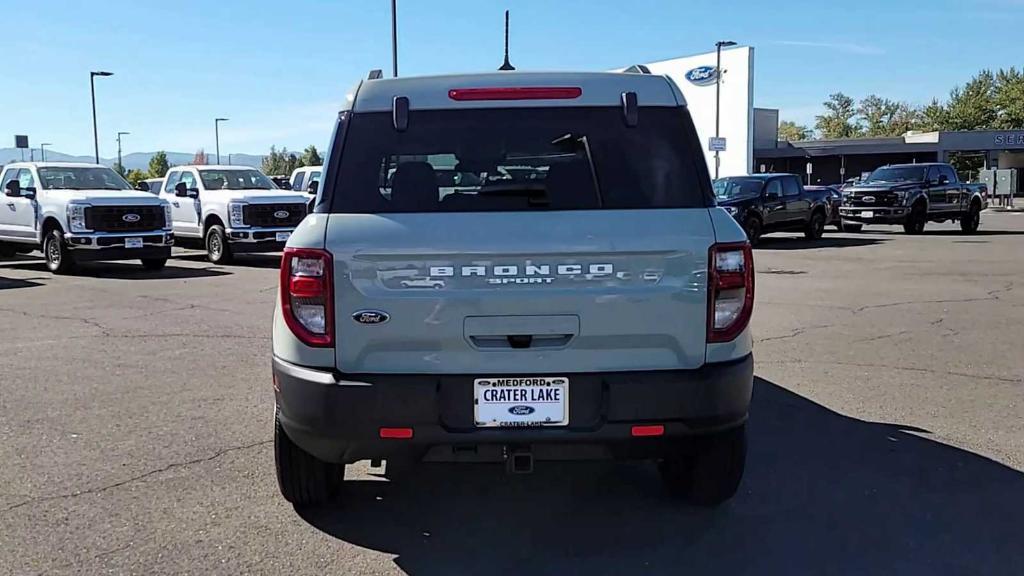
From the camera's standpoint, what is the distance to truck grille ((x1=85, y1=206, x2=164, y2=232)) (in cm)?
1548

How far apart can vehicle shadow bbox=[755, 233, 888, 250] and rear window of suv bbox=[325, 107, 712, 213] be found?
57.9 ft

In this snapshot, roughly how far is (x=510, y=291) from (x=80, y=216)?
14211 millimetres

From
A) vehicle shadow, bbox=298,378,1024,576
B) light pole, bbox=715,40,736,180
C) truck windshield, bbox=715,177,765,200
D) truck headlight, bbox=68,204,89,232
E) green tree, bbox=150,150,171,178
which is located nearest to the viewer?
vehicle shadow, bbox=298,378,1024,576

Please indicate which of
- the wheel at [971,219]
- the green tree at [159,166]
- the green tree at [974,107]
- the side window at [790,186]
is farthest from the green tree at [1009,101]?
the green tree at [159,166]

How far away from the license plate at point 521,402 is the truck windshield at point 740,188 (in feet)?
60.8

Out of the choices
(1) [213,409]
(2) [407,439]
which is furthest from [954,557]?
(1) [213,409]

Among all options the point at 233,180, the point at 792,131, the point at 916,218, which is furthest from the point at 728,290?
the point at 792,131

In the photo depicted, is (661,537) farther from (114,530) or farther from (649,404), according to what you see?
(114,530)

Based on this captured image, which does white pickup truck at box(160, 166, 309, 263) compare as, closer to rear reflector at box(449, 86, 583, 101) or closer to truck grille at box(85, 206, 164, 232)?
truck grille at box(85, 206, 164, 232)

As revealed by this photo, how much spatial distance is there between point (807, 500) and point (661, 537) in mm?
907

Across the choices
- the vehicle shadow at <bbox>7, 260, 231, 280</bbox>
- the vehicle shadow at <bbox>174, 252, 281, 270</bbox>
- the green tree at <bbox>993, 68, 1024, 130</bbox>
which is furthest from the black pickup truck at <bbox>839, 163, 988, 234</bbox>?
the green tree at <bbox>993, 68, 1024, 130</bbox>

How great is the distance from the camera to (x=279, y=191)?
727 inches

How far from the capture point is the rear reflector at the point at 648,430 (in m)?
3.47

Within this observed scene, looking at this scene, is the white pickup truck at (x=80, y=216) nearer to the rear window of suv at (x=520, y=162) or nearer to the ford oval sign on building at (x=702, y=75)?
the rear window of suv at (x=520, y=162)
